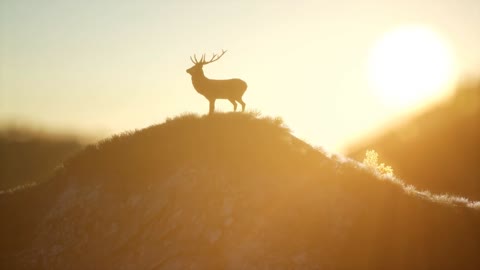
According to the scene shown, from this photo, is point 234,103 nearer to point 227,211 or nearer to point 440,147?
point 227,211

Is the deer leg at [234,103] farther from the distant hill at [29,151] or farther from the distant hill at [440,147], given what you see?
the distant hill at [29,151]

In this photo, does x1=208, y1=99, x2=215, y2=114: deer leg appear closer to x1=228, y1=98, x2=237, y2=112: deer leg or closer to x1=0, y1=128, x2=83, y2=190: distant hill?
x1=228, y1=98, x2=237, y2=112: deer leg

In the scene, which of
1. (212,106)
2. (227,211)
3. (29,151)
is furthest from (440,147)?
(29,151)

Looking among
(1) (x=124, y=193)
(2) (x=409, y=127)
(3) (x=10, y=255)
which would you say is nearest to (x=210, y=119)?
(1) (x=124, y=193)

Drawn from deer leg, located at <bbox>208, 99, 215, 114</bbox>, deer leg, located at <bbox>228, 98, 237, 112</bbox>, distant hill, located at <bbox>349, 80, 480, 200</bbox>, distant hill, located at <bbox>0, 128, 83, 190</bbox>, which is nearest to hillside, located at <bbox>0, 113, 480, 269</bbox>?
deer leg, located at <bbox>208, 99, 215, 114</bbox>

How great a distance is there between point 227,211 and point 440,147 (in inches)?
3062

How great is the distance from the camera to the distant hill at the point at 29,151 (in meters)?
133

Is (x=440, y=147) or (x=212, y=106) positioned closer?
(x=212, y=106)

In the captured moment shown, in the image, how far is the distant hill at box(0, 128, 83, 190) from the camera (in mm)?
132750

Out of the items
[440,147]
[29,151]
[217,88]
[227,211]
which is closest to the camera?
[227,211]

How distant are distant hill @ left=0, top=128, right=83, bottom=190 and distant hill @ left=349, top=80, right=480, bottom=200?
7792cm

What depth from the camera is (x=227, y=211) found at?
918 inches

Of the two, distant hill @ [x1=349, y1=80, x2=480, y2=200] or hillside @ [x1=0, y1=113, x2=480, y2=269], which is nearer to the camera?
hillside @ [x1=0, y1=113, x2=480, y2=269]

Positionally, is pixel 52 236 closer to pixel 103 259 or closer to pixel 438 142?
pixel 103 259
